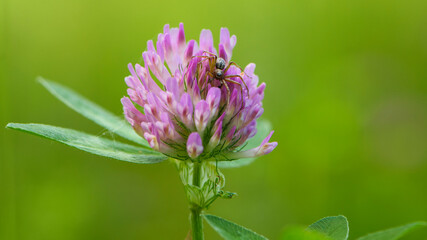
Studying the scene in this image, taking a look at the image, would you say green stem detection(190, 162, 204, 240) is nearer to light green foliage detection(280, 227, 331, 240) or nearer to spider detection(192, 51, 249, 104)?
spider detection(192, 51, 249, 104)

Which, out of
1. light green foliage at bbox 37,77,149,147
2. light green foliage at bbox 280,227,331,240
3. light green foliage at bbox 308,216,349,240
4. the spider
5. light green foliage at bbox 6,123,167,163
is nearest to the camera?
light green foliage at bbox 280,227,331,240

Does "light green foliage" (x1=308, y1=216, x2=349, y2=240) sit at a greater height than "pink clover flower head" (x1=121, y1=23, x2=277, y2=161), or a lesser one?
lesser

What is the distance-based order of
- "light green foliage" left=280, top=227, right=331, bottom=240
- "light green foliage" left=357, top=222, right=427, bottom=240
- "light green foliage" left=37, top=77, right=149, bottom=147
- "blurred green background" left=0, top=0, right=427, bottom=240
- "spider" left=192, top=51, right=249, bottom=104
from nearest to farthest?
"light green foliage" left=280, top=227, right=331, bottom=240
"light green foliage" left=357, top=222, right=427, bottom=240
"spider" left=192, top=51, right=249, bottom=104
"light green foliage" left=37, top=77, right=149, bottom=147
"blurred green background" left=0, top=0, right=427, bottom=240

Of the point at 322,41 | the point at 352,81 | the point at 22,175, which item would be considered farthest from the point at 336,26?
the point at 22,175

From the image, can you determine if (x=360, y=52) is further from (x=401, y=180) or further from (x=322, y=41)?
(x=401, y=180)

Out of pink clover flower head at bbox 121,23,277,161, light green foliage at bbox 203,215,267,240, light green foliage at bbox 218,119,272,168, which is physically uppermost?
pink clover flower head at bbox 121,23,277,161

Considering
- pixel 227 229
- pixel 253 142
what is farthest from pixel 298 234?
pixel 253 142

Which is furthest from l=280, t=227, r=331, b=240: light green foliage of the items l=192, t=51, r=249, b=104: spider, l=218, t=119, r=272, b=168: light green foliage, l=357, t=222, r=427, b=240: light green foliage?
l=218, t=119, r=272, b=168: light green foliage
